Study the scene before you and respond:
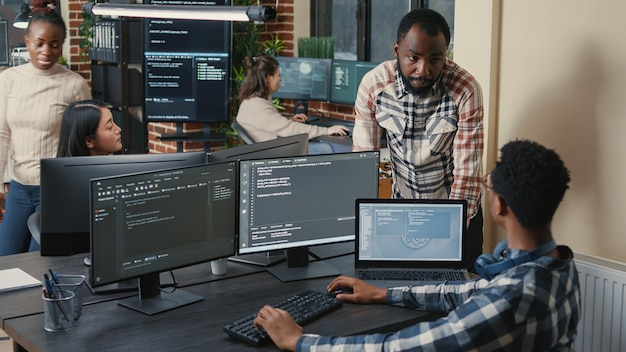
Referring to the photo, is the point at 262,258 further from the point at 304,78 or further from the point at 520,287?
the point at 304,78

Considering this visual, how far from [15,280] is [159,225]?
0.59 meters

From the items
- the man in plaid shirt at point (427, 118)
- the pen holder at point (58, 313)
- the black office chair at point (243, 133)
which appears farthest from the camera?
the black office chair at point (243, 133)

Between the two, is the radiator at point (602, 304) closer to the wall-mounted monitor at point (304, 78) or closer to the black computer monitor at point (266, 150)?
the black computer monitor at point (266, 150)

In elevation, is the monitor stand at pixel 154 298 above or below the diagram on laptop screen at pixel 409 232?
below

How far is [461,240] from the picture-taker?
118 inches

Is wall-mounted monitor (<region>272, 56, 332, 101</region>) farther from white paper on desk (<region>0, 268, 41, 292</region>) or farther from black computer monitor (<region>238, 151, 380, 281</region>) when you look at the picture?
white paper on desk (<region>0, 268, 41, 292</region>)

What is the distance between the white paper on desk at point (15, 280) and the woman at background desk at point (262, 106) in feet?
8.52

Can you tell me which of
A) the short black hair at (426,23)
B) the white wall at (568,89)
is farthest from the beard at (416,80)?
the white wall at (568,89)

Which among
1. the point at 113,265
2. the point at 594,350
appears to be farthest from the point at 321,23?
the point at 113,265

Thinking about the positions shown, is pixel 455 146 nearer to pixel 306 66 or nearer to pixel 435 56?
pixel 435 56

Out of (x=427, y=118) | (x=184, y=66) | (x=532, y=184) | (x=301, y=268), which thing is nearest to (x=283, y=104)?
(x=184, y=66)

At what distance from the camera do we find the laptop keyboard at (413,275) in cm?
293

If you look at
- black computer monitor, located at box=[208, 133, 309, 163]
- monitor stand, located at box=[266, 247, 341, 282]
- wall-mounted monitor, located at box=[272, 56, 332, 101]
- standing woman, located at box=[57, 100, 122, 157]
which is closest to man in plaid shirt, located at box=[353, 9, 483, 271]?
black computer monitor, located at box=[208, 133, 309, 163]

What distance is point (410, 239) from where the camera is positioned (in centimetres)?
299
